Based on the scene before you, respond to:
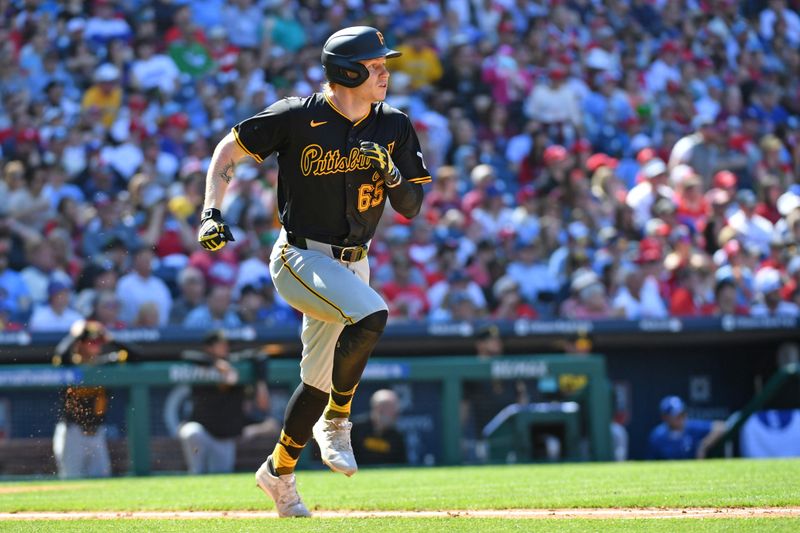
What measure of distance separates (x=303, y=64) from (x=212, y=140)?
6.03 feet

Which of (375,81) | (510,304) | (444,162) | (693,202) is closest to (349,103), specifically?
(375,81)

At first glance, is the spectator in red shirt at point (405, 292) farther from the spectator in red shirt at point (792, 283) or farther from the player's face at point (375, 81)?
the player's face at point (375, 81)

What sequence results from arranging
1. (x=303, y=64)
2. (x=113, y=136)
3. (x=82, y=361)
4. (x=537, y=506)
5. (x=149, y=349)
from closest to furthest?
(x=537, y=506)
(x=82, y=361)
(x=149, y=349)
(x=113, y=136)
(x=303, y=64)

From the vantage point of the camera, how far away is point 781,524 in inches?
170

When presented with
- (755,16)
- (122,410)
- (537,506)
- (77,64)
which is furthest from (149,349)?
(755,16)

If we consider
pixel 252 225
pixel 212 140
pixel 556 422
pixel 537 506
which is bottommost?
Answer: pixel 556 422

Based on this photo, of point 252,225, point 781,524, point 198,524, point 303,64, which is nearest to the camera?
point 781,524

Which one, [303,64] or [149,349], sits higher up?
[303,64]

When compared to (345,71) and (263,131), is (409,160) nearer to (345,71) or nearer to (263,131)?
(345,71)

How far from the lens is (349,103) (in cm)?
533

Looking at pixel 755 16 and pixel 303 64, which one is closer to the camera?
pixel 303 64

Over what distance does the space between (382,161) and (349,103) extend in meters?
0.42

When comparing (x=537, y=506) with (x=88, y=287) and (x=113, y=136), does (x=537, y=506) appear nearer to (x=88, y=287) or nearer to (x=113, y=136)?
(x=88, y=287)

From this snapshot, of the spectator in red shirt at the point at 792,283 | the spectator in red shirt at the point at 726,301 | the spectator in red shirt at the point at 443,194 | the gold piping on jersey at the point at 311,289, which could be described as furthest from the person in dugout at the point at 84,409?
the spectator in red shirt at the point at 792,283
